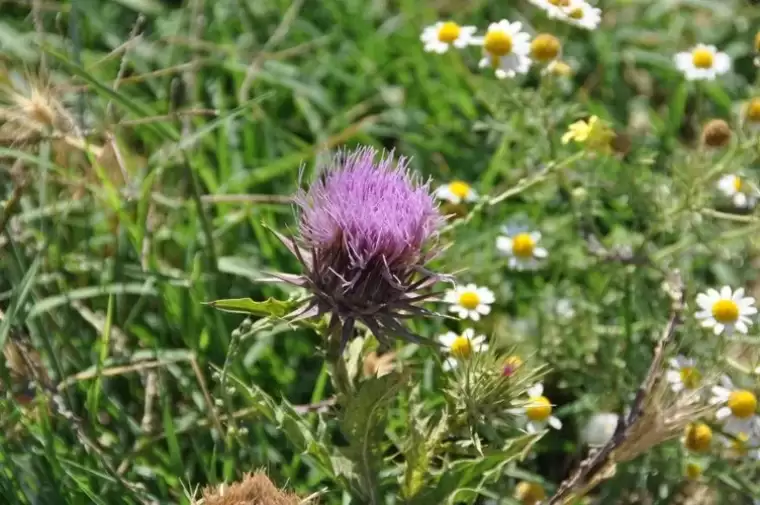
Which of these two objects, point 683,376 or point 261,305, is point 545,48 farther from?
point 261,305

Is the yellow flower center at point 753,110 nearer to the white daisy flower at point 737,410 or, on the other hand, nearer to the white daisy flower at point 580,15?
the white daisy flower at point 580,15

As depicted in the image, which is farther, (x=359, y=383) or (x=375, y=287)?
(x=359, y=383)

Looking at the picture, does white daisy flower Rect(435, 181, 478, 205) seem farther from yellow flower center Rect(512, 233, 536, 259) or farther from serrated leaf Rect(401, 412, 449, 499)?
serrated leaf Rect(401, 412, 449, 499)

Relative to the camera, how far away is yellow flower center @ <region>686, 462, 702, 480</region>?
1.66 m

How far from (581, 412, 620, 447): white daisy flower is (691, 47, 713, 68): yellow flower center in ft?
2.65

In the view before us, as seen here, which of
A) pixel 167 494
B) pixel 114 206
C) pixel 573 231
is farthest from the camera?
pixel 573 231

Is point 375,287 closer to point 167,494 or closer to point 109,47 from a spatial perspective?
point 167,494

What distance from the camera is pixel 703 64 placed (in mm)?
2041

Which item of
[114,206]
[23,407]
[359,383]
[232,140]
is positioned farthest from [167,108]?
[359,383]

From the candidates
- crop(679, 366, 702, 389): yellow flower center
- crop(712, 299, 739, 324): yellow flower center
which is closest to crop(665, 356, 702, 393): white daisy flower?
crop(679, 366, 702, 389): yellow flower center

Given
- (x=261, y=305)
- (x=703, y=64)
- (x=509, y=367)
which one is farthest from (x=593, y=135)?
(x=261, y=305)

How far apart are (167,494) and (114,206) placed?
1.91 ft

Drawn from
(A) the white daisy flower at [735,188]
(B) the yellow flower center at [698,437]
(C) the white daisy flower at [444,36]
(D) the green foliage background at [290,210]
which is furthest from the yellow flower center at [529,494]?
(C) the white daisy flower at [444,36]

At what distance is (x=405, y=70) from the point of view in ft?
8.16
